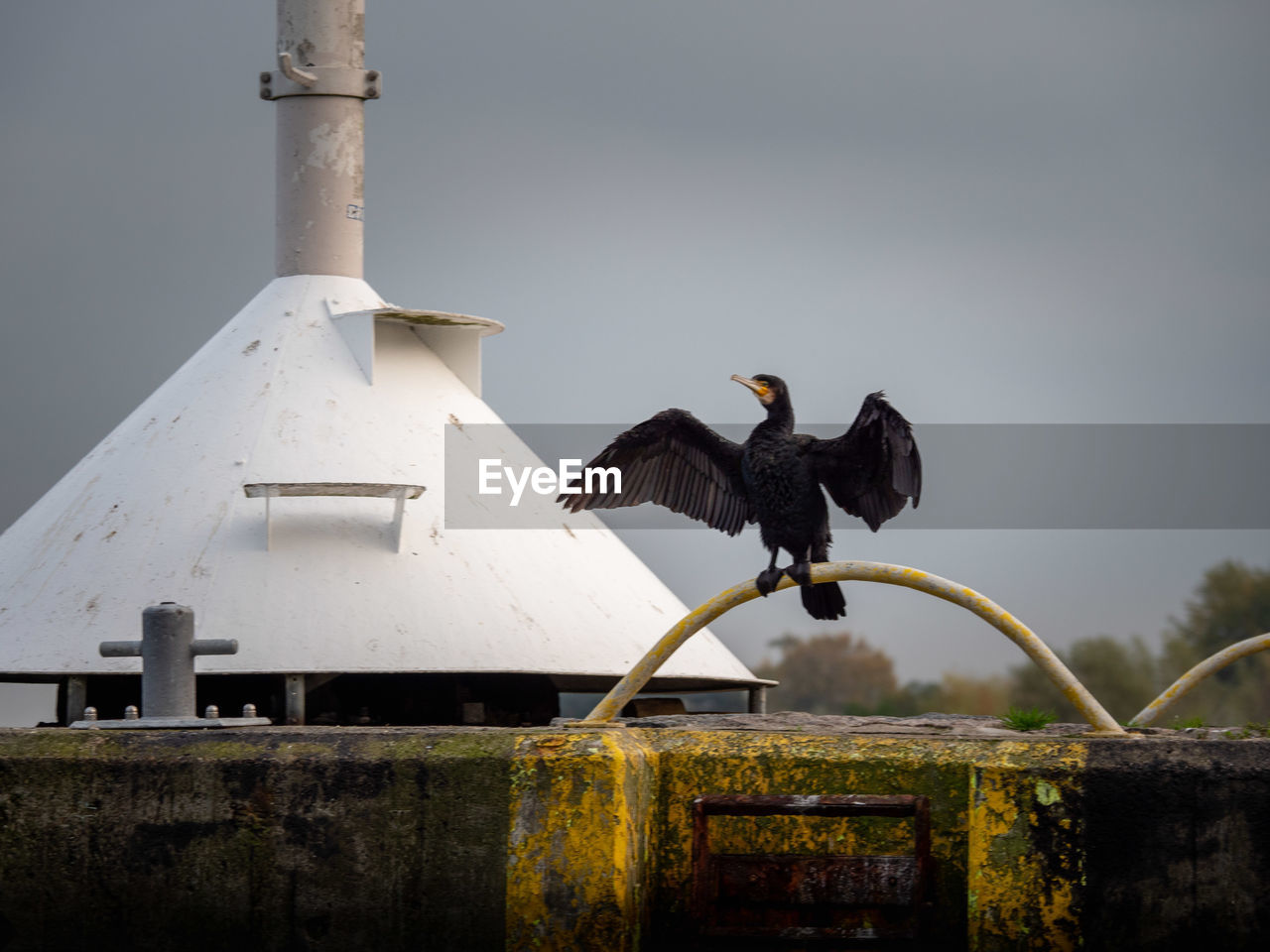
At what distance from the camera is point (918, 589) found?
719 cm

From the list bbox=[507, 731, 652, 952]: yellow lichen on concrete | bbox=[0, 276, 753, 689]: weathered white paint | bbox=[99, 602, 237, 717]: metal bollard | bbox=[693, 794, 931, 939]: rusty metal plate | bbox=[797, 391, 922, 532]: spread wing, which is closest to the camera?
bbox=[507, 731, 652, 952]: yellow lichen on concrete

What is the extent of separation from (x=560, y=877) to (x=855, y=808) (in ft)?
3.08

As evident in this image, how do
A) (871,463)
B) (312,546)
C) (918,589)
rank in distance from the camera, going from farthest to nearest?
(312,546) → (871,463) → (918,589)

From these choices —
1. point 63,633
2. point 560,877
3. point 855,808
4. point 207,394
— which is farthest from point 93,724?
point 207,394

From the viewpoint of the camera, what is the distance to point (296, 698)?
458 inches

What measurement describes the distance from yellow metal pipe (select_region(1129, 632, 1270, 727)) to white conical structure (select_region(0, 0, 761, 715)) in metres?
4.96

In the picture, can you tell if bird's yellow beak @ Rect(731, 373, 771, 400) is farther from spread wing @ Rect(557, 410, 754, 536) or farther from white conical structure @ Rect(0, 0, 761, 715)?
white conical structure @ Rect(0, 0, 761, 715)

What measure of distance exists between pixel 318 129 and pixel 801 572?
26.2ft

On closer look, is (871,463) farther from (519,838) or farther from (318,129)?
(318,129)

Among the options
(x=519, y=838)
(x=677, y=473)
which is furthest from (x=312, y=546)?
(x=519, y=838)

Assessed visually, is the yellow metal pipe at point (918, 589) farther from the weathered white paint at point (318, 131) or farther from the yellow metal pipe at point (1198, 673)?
the weathered white paint at point (318, 131)

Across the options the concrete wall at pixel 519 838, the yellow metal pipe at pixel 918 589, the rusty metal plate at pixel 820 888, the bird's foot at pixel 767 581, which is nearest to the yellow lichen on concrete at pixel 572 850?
the concrete wall at pixel 519 838

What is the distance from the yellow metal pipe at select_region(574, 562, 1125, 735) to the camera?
7047 mm

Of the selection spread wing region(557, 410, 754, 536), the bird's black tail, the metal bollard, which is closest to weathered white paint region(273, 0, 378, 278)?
spread wing region(557, 410, 754, 536)
